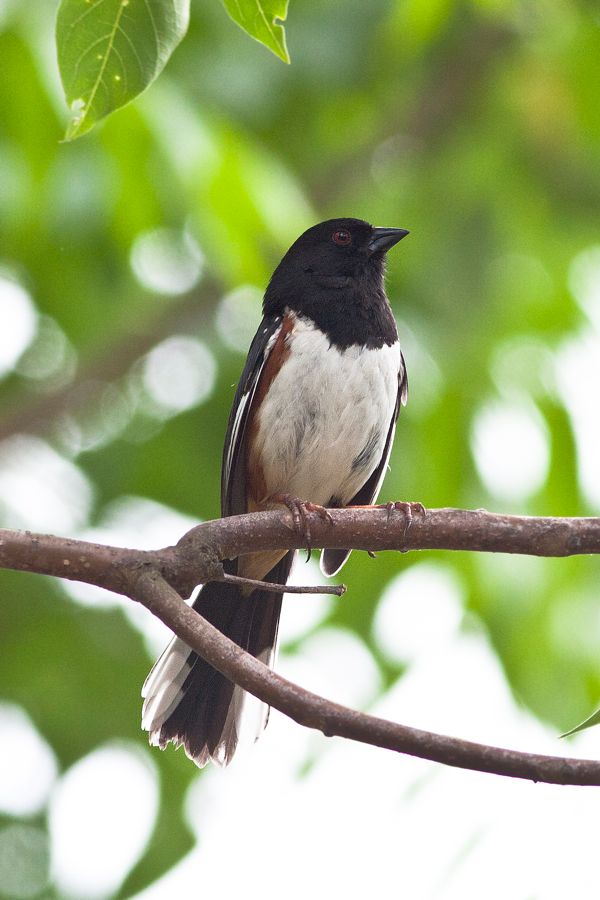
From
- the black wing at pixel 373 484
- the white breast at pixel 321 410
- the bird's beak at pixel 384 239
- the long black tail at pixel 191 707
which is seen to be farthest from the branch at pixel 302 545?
the bird's beak at pixel 384 239

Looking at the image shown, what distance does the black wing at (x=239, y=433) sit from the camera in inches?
165

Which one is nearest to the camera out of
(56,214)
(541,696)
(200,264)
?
(56,214)

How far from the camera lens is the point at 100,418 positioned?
700 cm

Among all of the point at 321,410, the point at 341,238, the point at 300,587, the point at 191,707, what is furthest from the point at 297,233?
the point at 300,587

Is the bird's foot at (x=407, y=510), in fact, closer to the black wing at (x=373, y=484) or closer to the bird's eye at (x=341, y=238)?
the black wing at (x=373, y=484)

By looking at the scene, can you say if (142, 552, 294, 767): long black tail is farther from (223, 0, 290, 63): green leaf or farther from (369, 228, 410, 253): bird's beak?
(223, 0, 290, 63): green leaf

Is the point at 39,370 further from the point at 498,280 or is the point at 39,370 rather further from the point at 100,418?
the point at 498,280

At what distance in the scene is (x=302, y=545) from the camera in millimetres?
2824

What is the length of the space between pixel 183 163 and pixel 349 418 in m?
1.20

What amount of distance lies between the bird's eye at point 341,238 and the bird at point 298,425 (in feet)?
0.55

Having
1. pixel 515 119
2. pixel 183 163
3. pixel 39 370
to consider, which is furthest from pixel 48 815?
pixel 515 119

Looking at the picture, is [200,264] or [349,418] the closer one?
[349,418]

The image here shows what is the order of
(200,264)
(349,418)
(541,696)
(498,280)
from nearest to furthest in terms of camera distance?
1. (349,418)
2. (541,696)
3. (498,280)
4. (200,264)

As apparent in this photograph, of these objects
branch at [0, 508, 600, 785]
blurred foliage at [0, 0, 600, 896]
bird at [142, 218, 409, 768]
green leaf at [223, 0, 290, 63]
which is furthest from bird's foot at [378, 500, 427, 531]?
blurred foliage at [0, 0, 600, 896]
